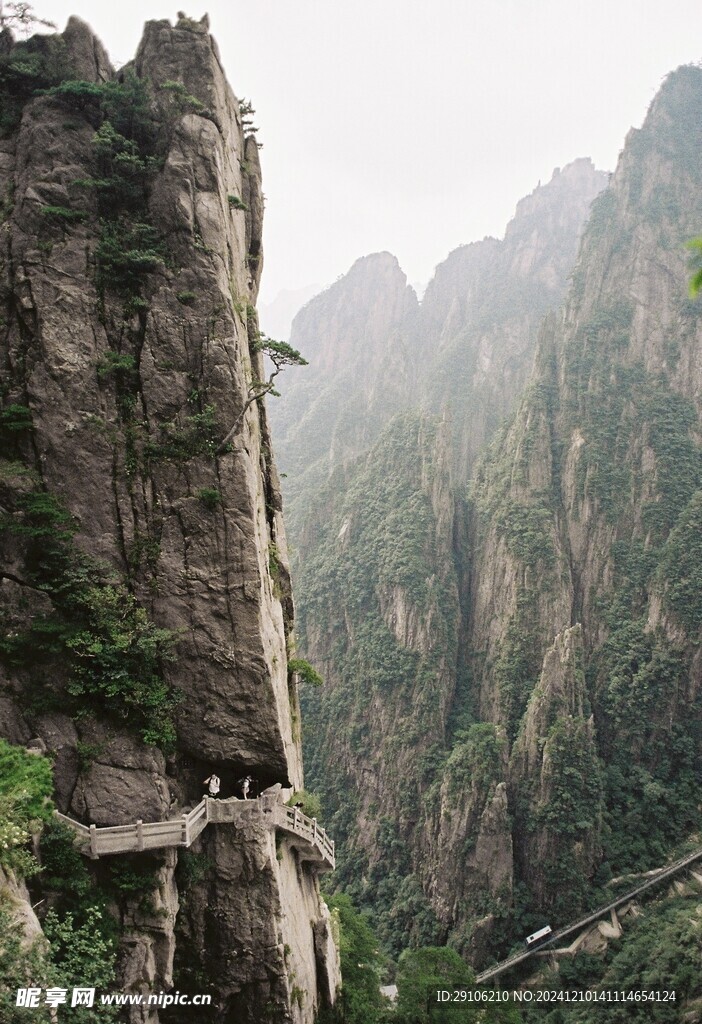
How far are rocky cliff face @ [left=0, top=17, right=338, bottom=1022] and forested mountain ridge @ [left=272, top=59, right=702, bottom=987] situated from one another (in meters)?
32.6

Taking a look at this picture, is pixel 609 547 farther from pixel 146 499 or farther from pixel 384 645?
pixel 146 499

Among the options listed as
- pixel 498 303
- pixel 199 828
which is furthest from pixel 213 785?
pixel 498 303

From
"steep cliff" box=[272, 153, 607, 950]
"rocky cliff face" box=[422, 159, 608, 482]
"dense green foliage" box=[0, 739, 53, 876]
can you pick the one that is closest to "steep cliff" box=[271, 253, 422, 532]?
→ "steep cliff" box=[272, 153, 607, 950]

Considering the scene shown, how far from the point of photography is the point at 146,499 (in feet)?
44.3

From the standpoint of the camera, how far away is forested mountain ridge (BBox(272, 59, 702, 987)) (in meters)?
43.3

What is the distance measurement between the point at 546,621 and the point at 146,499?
47.9m

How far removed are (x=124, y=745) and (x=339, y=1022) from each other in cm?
948

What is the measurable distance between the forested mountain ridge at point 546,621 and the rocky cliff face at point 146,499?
32.6 m

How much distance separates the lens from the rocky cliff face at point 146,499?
12.0 m

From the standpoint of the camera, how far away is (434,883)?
43844mm

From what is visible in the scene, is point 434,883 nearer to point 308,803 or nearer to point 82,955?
point 308,803

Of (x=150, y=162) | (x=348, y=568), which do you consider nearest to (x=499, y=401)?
(x=348, y=568)

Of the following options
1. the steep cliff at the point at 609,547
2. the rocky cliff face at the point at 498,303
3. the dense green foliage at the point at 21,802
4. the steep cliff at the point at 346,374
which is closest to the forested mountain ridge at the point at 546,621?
the steep cliff at the point at 609,547

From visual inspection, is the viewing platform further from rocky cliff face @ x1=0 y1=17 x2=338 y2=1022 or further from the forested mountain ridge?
the forested mountain ridge
